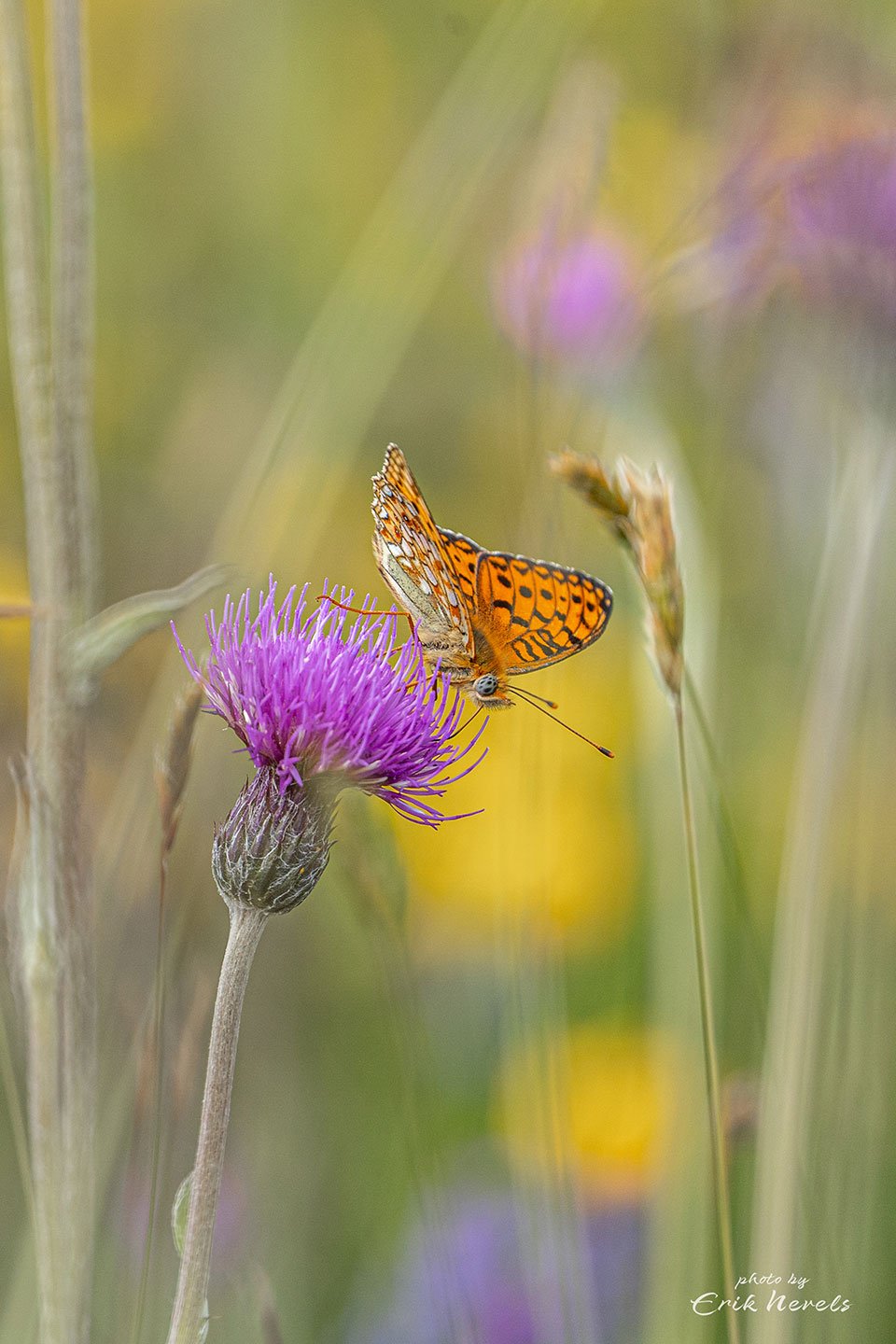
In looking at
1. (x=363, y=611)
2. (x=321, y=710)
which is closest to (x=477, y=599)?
(x=363, y=611)

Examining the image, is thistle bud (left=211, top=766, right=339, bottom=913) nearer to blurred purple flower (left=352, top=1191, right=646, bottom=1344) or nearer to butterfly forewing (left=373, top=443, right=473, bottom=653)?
butterfly forewing (left=373, top=443, right=473, bottom=653)

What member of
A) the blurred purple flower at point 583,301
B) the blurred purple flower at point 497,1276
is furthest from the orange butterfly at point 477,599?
the blurred purple flower at point 497,1276

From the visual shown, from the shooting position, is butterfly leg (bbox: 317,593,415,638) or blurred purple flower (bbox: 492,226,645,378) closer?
butterfly leg (bbox: 317,593,415,638)

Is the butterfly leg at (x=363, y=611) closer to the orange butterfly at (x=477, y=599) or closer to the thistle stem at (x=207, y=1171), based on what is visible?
the orange butterfly at (x=477, y=599)

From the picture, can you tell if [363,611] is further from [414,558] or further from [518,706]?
[518,706]

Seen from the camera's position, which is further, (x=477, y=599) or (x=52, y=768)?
(x=477, y=599)

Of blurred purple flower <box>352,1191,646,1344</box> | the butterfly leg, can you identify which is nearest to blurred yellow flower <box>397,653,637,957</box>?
blurred purple flower <box>352,1191,646,1344</box>

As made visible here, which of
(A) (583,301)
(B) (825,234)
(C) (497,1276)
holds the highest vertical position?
(A) (583,301)
